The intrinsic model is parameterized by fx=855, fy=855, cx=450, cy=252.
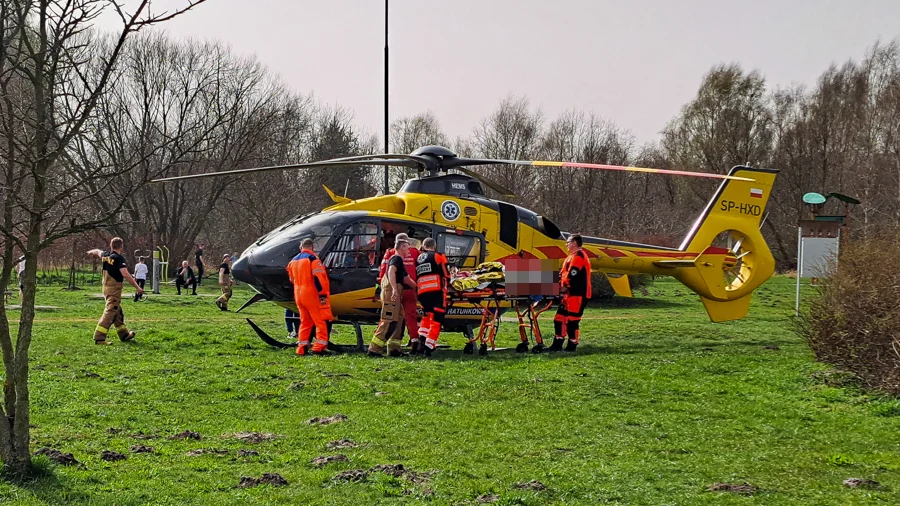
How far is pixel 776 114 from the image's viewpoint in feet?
163

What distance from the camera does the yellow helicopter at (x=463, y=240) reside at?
48.2 feet

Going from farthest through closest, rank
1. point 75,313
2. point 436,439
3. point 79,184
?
1. point 75,313
2. point 436,439
3. point 79,184

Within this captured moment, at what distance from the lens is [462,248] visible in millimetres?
15977

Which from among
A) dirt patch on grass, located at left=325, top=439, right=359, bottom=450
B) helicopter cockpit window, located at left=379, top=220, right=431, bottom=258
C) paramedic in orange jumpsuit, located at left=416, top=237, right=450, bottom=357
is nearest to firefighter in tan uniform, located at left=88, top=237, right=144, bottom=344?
helicopter cockpit window, located at left=379, top=220, right=431, bottom=258

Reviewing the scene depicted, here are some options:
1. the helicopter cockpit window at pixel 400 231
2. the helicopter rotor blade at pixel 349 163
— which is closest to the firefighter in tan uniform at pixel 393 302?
the helicopter cockpit window at pixel 400 231

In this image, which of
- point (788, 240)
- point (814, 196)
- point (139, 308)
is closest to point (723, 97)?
point (788, 240)

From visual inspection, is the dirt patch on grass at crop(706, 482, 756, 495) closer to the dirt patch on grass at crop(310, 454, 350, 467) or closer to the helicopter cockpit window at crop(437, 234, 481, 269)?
the dirt patch on grass at crop(310, 454, 350, 467)

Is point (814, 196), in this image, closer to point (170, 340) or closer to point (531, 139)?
point (170, 340)

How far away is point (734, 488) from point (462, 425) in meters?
2.89

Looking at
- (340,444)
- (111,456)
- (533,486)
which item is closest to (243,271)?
(340,444)

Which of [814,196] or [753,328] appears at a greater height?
[814,196]

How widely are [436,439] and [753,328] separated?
47.1ft

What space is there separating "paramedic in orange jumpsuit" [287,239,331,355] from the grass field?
0.79 metres

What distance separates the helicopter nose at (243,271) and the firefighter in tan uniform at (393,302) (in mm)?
2541
